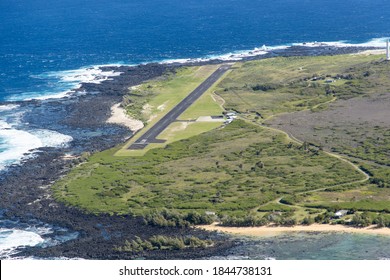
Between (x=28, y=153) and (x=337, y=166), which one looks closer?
(x=337, y=166)

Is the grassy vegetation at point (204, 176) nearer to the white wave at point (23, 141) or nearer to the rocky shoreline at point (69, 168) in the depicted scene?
the rocky shoreline at point (69, 168)

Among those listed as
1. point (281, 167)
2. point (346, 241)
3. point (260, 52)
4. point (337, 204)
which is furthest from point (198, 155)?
point (260, 52)

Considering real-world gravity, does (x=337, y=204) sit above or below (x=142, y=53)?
below

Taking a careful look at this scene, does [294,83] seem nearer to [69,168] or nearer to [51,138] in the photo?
[51,138]

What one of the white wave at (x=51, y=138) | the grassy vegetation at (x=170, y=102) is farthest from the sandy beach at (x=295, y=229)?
the white wave at (x=51, y=138)

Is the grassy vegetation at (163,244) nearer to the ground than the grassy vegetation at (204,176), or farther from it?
nearer to the ground

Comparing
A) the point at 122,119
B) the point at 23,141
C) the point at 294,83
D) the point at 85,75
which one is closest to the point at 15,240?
the point at 23,141

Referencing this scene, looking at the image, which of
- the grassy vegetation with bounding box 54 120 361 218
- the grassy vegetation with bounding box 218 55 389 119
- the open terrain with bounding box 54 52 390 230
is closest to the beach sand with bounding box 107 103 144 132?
the open terrain with bounding box 54 52 390 230

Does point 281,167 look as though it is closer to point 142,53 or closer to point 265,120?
point 265,120
